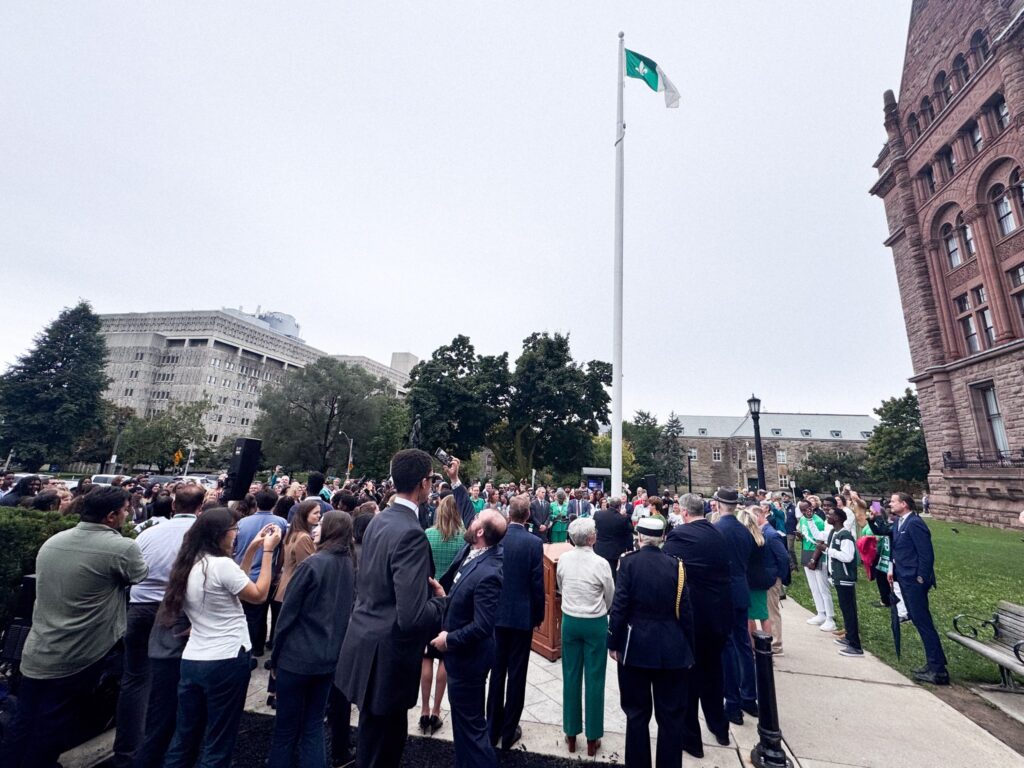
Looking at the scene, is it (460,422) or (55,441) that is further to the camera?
(55,441)

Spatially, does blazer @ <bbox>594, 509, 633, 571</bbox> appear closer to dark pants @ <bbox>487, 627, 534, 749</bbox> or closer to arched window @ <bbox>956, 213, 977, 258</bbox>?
dark pants @ <bbox>487, 627, 534, 749</bbox>

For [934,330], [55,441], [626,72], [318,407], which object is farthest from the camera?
[318,407]

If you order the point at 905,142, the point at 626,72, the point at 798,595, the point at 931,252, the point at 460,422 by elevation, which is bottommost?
the point at 798,595

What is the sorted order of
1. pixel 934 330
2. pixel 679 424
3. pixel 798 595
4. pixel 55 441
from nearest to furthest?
pixel 798 595 → pixel 934 330 → pixel 55 441 → pixel 679 424

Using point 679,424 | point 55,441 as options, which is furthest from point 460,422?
point 679,424

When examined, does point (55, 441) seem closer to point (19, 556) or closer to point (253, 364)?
point (253, 364)

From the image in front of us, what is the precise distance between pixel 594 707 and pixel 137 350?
103 metres

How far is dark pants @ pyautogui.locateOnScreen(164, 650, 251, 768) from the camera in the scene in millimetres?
2725

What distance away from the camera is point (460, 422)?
3497 cm

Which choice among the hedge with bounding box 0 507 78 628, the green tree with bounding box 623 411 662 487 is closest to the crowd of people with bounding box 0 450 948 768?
the hedge with bounding box 0 507 78 628

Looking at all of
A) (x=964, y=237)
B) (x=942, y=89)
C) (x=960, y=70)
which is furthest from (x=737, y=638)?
(x=942, y=89)

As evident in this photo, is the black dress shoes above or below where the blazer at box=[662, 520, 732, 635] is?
below

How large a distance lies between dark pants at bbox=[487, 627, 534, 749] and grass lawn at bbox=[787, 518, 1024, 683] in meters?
5.49

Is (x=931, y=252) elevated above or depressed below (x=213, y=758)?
above
